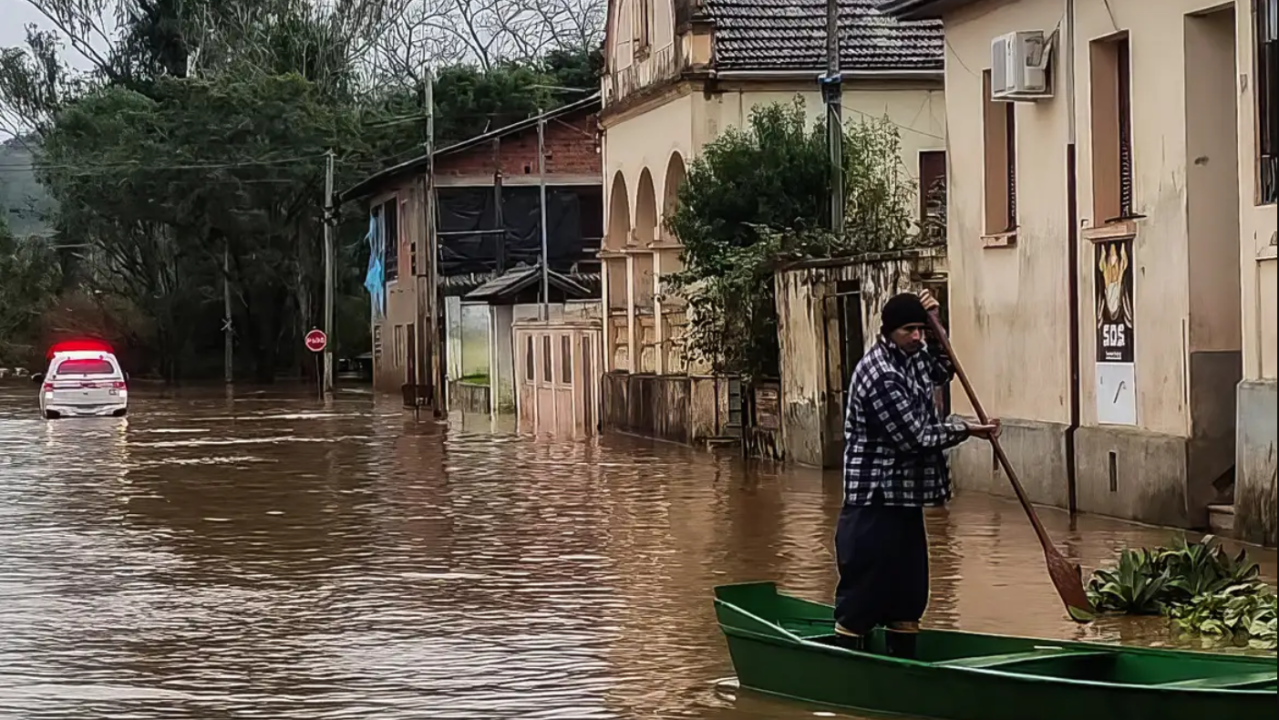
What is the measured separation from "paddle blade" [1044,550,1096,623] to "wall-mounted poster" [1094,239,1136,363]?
20.8 feet

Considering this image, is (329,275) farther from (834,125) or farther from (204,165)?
(834,125)

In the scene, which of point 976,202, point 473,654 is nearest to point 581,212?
point 976,202

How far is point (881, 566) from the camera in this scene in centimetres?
964

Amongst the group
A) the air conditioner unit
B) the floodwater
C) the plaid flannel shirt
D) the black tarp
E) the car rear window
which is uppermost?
the black tarp

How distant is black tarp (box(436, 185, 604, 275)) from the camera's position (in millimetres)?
57562

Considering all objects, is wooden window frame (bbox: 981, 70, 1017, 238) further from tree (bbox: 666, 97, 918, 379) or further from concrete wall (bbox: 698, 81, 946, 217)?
concrete wall (bbox: 698, 81, 946, 217)

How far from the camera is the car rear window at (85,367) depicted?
4681 cm

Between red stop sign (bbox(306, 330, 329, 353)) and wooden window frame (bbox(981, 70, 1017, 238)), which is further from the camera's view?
red stop sign (bbox(306, 330, 329, 353))

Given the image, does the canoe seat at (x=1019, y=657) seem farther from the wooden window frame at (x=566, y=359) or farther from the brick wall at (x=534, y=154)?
the brick wall at (x=534, y=154)

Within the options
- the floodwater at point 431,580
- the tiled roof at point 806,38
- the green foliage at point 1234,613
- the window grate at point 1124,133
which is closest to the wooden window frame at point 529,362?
the tiled roof at point 806,38

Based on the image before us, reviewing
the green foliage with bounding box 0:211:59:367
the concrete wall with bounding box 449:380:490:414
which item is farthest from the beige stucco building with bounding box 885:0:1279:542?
the green foliage with bounding box 0:211:59:367

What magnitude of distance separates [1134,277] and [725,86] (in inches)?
599

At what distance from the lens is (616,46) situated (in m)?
38.9

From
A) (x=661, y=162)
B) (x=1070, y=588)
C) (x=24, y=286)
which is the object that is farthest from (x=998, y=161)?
(x=24, y=286)
